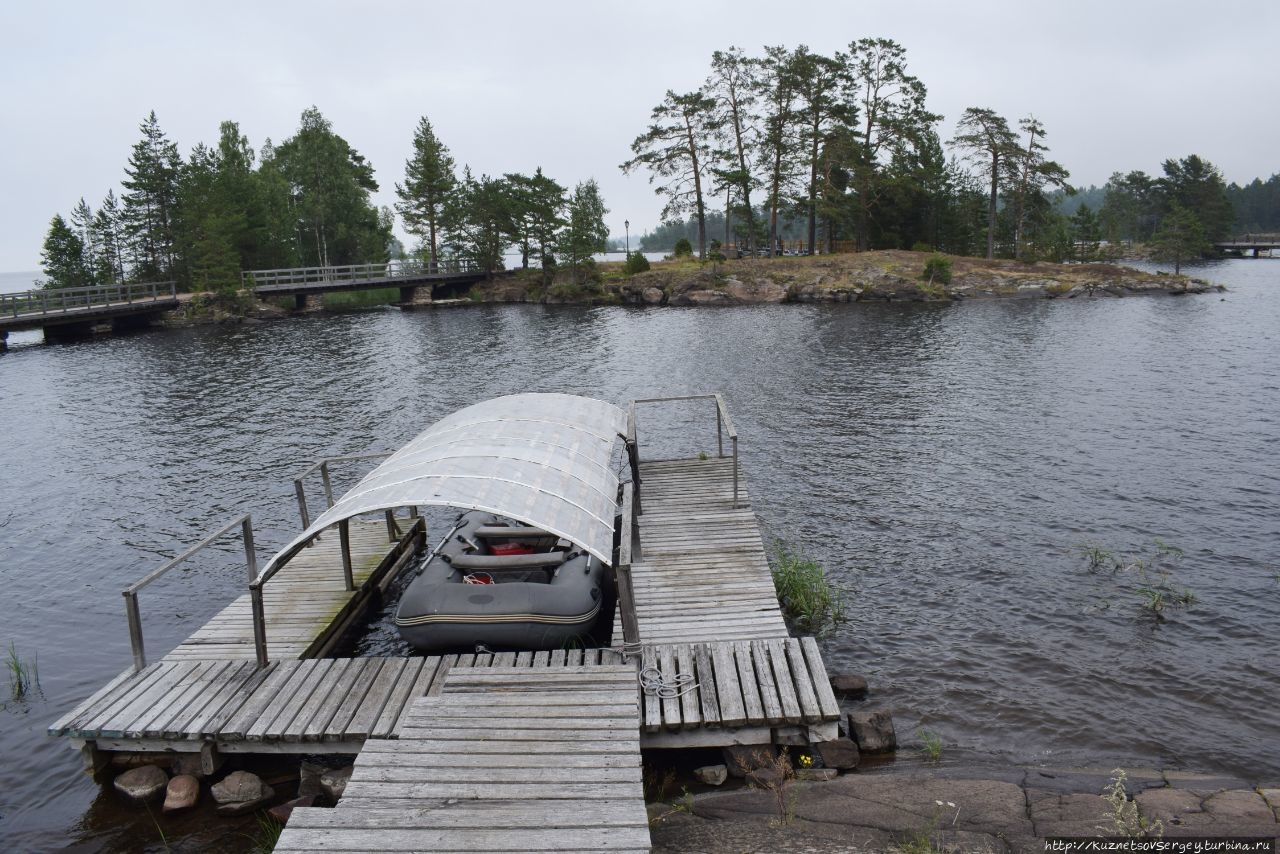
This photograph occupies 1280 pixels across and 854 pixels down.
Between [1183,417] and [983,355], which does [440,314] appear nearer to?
[983,355]

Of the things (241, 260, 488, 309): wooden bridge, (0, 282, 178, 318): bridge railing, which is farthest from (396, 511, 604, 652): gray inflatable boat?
(241, 260, 488, 309): wooden bridge

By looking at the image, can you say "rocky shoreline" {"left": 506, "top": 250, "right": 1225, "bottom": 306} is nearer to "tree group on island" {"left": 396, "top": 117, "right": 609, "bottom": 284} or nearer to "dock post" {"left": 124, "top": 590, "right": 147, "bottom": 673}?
"tree group on island" {"left": 396, "top": 117, "right": 609, "bottom": 284}

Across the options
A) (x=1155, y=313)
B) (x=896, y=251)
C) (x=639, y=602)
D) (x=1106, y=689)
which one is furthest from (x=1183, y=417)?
(x=896, y=251)

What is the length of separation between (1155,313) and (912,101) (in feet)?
100.0

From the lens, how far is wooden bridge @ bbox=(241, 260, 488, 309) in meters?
63.0

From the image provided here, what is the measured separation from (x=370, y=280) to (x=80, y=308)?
2059 cm

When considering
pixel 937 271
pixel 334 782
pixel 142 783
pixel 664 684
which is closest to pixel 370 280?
pixel 937 271

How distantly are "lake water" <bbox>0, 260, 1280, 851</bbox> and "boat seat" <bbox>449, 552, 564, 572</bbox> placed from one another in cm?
421

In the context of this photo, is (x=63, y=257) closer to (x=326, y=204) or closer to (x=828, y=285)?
(x=326, y=204)

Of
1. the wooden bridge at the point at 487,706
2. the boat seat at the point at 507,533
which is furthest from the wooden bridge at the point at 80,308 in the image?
the boat seat at the point at 507,533

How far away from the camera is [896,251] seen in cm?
6538

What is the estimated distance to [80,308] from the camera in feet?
170

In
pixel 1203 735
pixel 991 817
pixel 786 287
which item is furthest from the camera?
pixel 786 287

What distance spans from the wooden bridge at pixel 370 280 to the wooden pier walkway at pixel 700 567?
54.7m
